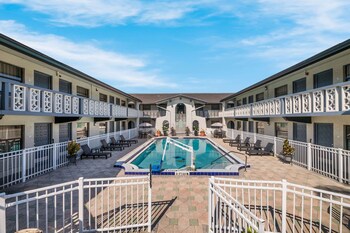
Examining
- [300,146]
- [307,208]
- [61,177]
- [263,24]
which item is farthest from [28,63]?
[300,146]

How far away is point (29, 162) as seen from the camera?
10336 mm

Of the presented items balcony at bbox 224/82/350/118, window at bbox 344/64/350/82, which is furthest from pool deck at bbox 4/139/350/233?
window at bbox 344/64/350/82

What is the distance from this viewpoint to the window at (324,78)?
1096cm

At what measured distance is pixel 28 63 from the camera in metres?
10.9

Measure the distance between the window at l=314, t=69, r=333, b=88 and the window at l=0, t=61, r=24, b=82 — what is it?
17282 mm

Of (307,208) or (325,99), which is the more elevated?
(325,99)

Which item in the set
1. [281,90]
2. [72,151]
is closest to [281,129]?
[281,90]

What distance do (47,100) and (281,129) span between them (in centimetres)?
1744

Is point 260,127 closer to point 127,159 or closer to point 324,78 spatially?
point 324,78

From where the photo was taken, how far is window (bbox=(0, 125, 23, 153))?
942 centimetres

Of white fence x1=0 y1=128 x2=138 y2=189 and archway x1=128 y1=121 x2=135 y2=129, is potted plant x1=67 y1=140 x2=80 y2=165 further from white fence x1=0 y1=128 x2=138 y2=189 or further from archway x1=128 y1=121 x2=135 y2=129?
archway x1=128 y1=121 x2=135 y2=129

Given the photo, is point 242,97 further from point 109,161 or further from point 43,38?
point 43,38

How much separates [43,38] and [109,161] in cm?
870

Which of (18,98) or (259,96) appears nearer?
(18,98)
